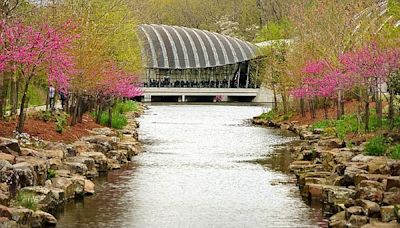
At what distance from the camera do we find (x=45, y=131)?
29.2 metres

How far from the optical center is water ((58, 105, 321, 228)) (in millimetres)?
18094

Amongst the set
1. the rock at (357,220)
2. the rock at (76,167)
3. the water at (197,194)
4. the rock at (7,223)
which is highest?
the rock at (76,167)

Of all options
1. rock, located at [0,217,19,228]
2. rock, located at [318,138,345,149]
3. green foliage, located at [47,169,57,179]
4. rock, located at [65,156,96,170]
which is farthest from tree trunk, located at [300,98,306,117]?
rock, located at [0,217,19,228]

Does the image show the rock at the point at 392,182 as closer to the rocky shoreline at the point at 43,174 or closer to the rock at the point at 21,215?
the rocky shoreline at the point at 43,174

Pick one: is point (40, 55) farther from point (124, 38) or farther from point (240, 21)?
point (240, 21)

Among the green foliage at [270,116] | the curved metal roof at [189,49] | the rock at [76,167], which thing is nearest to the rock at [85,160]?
the rock at [76,167]

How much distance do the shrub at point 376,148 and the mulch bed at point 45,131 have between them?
12424 millimetres

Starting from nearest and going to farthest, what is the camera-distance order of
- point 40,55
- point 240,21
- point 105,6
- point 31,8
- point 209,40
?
1. point 40,55
2. point 31,8
3. point 105,6
4. point 209,40
5. point 240,21

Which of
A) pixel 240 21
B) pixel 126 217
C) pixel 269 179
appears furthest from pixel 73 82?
pixel 240 21

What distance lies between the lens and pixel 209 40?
116m

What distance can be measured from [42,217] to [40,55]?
8.87m

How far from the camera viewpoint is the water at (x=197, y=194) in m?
18.1

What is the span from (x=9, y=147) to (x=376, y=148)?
12.9 m

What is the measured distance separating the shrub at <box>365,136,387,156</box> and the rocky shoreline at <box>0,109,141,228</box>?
983 cm
